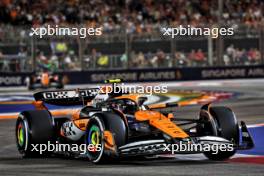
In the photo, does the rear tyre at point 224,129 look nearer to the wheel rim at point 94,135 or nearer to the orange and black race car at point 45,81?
the wheel rim at point 94,135

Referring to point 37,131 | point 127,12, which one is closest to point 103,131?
point 37,131

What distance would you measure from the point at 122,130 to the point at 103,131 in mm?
242

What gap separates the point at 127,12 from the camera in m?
37.8

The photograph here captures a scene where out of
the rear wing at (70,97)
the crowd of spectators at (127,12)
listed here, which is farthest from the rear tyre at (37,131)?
the crowd of spectators at (127,12)

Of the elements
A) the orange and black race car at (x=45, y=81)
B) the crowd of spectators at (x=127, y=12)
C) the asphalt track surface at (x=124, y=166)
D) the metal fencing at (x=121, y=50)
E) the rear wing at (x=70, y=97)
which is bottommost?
the asphalt track surface at (x=124, y=166)

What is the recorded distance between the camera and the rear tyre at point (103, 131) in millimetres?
9859

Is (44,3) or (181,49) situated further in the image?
(44,3)

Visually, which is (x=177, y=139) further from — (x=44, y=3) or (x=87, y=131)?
(x=44, y=3)

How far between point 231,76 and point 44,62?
8.55 metres

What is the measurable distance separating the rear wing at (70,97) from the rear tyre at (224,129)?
222 cm

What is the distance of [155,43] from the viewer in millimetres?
32750

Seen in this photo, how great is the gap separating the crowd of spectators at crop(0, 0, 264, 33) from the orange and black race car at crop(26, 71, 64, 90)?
5096 mm

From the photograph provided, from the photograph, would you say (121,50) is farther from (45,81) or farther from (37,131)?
(37,131)

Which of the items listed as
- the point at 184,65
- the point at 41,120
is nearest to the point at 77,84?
the point at 184,65
